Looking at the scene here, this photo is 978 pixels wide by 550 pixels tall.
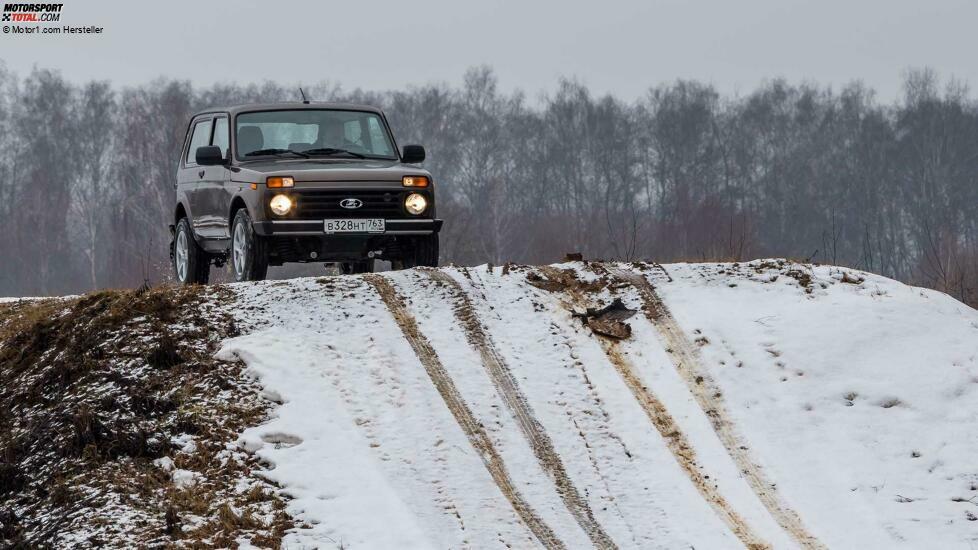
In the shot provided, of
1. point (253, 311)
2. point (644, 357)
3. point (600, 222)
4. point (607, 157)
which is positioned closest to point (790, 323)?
point (644, 357)

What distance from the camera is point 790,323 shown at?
1030cm

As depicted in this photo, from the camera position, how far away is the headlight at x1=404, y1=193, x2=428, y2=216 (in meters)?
12.0

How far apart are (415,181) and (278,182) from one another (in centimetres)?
129

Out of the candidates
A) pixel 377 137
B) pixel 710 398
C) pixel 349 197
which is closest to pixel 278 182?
pixel 349 197

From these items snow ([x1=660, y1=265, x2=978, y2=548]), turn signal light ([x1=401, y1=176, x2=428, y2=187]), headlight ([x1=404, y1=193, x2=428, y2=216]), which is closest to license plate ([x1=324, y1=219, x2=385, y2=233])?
headlight ([x1=404, y1=193, x2=428, y2=216])

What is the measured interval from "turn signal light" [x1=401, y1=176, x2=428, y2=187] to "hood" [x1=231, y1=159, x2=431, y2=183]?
34 millimetres

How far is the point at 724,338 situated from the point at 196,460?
425cm

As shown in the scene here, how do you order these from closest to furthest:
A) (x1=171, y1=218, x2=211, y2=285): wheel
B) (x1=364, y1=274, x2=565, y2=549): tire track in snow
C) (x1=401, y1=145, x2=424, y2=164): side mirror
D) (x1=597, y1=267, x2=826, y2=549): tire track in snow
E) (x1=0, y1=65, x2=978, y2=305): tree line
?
1. (x1=364, y1=274, x2=565, y2=549): tire track in snow
2. (x1=597, y1=267, x2=826, y2=549): tire track in snow
3. (x1=401, y1=145, x2=424, y2=164): side mirror
4. (x1=171, y1=218, x2=211, y2=285): wheel
5. (x1=0, y1=65, x2=978, y2=305): tree line

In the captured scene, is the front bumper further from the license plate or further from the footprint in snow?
the footprint in snow

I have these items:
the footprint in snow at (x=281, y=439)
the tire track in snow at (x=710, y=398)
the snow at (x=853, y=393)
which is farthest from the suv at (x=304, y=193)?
the footprint in snow at (x=281, y=439)

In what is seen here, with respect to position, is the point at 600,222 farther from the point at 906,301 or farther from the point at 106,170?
the point at 906,301

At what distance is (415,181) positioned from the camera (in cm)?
1204

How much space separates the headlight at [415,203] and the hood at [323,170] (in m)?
0.20

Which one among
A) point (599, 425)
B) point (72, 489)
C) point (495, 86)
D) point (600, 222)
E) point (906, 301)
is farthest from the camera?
point (495, 86)
